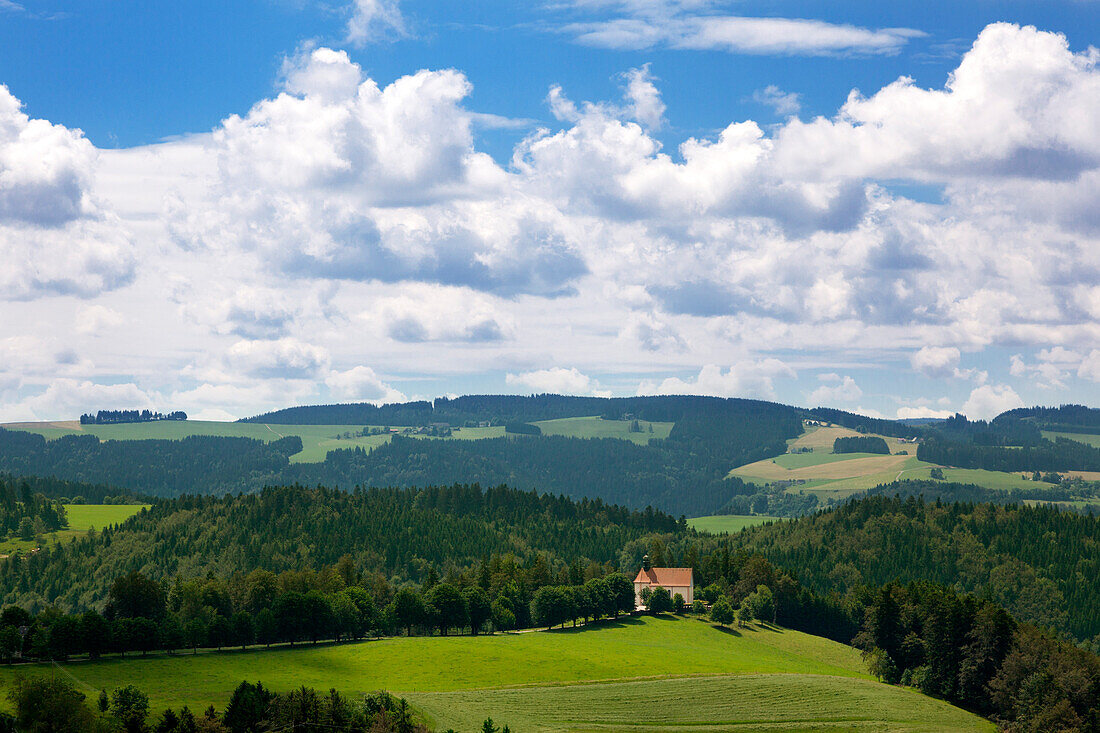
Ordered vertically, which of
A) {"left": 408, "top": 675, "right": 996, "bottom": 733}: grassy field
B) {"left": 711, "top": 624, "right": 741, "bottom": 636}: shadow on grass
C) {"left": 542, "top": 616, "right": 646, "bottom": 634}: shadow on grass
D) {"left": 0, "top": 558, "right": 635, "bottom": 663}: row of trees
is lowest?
{"left": 711, "top": 624, "right": 741, "bottom": 636}: shadow on grass

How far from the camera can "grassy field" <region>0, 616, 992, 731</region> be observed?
4397 inches

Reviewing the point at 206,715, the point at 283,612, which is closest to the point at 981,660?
the point at 283,612

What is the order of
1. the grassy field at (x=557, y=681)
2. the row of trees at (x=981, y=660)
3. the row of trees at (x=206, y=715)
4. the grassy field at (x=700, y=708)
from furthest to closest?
the row of trees at (x=981, y=660) → the grassy field at (x=557, y=681) → the grassy field at (x=700, y=708) → the row of trees at (x=206, y=715)

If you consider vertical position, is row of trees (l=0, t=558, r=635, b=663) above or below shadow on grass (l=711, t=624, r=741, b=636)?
above

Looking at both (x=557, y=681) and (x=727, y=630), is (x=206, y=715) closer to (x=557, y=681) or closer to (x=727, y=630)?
(x=557, y=681)

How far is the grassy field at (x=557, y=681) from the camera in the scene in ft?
366

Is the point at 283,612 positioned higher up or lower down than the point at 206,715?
higher up

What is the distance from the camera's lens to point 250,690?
98375 millimetres

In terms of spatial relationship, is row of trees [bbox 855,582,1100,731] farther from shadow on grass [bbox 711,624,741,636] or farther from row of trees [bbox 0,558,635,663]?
row of trees [bbox 0,558,635,663]

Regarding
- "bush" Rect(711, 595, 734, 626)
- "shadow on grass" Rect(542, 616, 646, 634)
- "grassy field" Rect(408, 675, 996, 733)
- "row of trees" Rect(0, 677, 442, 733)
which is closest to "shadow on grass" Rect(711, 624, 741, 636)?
"bush" Rect(711, 595, 734, 626)

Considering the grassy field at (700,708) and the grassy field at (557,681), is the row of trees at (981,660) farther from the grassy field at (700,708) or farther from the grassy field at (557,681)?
the grassy field at (700,708)

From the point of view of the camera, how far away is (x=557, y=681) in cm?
12712

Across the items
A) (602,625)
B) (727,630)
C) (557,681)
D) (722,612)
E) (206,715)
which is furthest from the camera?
(722,612)

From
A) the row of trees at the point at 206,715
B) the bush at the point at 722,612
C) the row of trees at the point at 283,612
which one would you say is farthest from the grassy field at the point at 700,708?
the bush at the point at 722,612
